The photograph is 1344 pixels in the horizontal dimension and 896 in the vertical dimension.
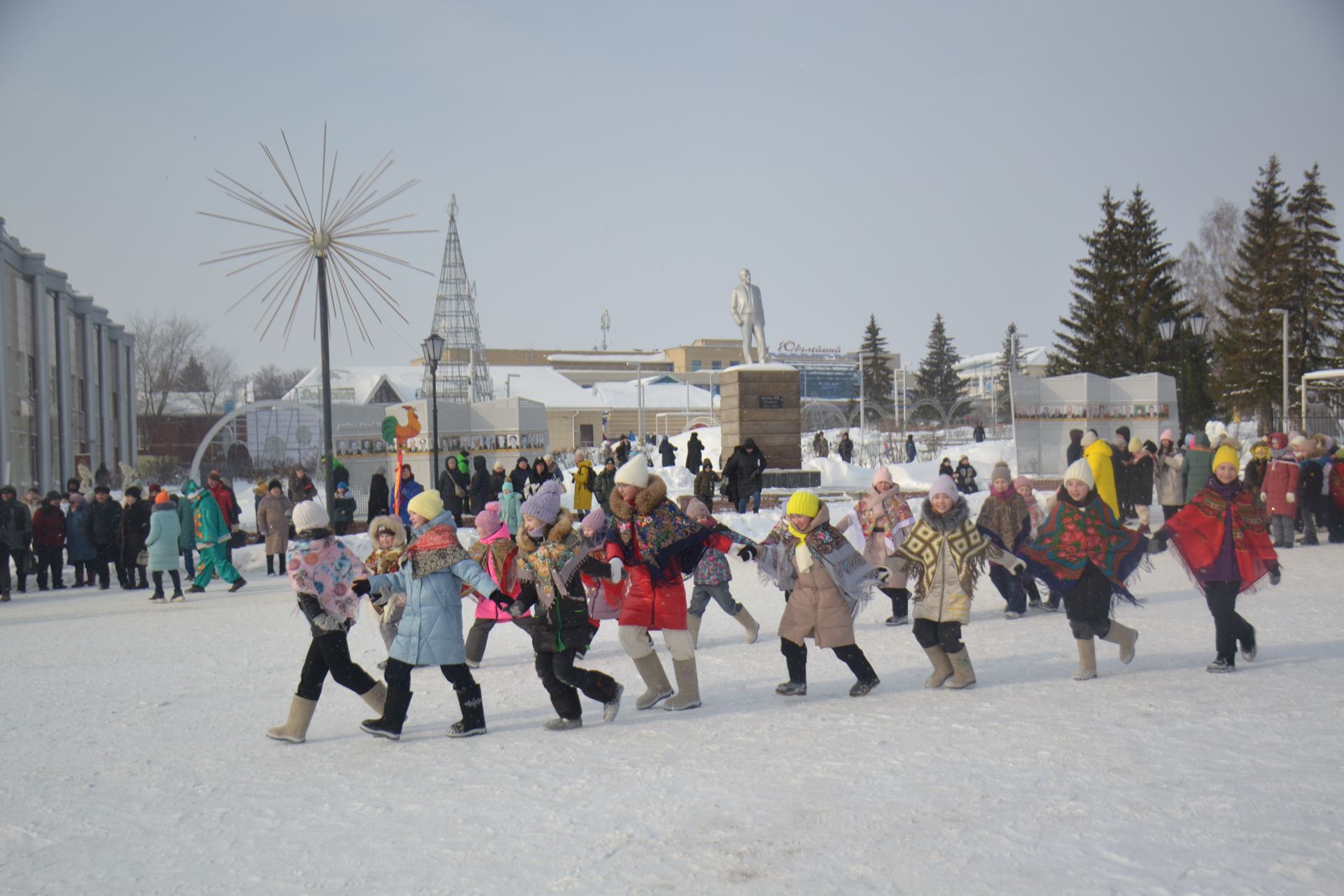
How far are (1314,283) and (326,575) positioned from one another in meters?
46.1

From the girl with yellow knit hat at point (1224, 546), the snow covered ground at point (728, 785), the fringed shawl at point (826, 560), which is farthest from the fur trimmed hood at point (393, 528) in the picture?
the girl with yellow knit hat at point (1224, 546)


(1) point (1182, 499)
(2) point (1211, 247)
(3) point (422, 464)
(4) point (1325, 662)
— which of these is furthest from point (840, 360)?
(4) point (1325, 662)

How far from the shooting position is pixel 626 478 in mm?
6391

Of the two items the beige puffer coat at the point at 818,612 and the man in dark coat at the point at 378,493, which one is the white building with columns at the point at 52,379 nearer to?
the man in dark coat at the point at 378,493

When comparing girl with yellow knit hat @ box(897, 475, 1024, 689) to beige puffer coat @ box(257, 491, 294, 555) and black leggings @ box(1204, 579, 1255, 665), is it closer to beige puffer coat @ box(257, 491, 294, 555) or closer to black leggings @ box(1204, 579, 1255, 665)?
black leggings @ box(1204, 579, 1255, 665)

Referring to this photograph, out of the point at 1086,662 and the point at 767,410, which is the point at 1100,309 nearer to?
the point at 767,410

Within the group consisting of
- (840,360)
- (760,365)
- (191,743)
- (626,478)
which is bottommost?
(191,743)

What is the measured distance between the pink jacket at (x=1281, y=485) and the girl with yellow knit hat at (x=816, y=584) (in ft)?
31.5

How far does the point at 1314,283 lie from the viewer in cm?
4222

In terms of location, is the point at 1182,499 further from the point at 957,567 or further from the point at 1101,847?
the point at 1101,847

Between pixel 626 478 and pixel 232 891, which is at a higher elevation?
pixel 626 478

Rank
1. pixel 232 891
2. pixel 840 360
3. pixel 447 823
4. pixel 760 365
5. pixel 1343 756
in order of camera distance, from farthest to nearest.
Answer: pixel 840 360 → pixel 760 365 → pixel 1343 756 → pixel 447 823 → pixel 232 891

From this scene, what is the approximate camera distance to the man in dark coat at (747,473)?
19578mm

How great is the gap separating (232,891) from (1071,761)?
11.7ft
